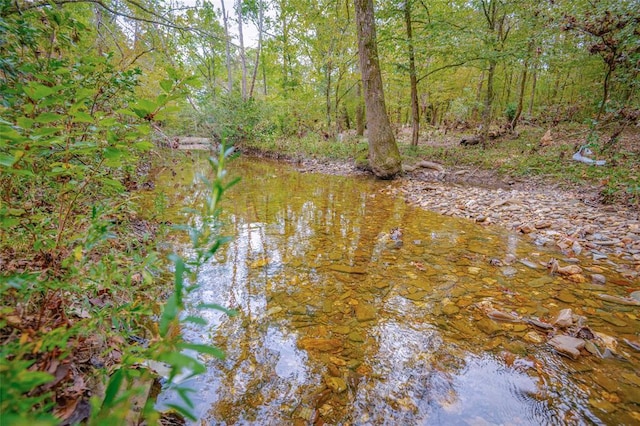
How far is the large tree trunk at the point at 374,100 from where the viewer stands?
24.1ft

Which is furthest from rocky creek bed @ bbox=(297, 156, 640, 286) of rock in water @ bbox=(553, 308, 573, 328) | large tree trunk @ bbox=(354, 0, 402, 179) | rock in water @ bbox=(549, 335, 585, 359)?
rock in water @ bbox=(549, 335, 585, 359)

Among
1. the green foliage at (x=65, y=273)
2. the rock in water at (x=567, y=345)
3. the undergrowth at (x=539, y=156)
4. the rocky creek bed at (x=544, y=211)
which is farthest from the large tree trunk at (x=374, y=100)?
the green foliage at (x=65, y=273)

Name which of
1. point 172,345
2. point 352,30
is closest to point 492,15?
point 352,30

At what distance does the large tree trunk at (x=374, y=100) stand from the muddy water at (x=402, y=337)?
4.31 metres

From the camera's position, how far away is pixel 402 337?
2152mm

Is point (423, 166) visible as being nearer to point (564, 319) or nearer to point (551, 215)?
point (551, 215)

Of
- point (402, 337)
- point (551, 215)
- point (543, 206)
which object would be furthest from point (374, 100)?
point (402, 337)

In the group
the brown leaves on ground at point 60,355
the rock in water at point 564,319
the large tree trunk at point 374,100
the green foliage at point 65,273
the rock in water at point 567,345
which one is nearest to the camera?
the green foliage at point 65,273

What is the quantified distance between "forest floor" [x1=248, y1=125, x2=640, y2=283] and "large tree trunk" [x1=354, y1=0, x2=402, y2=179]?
1.92 ft

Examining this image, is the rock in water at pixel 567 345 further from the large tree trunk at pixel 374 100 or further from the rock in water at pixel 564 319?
the large tree trunk at pixel 374 100

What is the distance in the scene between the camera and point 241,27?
54.4ft

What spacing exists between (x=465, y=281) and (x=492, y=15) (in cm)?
1071

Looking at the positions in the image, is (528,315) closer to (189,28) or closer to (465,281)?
(465,281)

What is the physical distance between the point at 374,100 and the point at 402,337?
6722 mm
